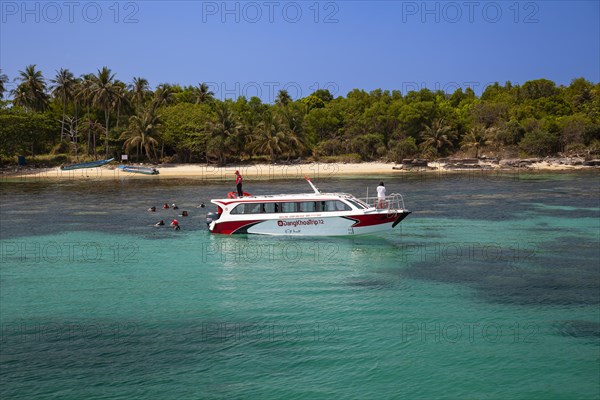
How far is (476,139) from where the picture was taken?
4085 inches

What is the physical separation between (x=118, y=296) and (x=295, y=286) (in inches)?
267

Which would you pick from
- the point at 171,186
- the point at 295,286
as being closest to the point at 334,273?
the point at 295,286

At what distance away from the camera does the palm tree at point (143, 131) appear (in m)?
96.1

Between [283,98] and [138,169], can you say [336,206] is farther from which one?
[283,98]

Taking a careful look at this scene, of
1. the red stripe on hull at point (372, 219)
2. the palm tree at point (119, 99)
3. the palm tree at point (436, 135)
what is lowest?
the red stripe on hull at point (372, 219)

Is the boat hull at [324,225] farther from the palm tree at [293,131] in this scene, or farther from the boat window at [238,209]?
the palm tree at [293,131]

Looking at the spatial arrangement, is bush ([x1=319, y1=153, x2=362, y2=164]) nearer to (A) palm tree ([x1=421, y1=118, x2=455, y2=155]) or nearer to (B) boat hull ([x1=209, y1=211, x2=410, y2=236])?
(A) palm tree ([x1=421, y1=118, x2=455, y2=155])

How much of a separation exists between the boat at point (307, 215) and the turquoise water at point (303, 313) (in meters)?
0.84

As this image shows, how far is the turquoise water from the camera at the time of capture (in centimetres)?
1487

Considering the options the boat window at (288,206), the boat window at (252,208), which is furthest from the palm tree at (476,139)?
the boat window at (252,208)

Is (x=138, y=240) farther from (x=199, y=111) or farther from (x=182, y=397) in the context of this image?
(x=199, y=111)

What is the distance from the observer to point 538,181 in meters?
73.2

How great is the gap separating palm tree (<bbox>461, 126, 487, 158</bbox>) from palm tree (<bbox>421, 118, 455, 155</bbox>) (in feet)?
9.15

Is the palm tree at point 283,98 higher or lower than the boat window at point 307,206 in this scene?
higher
